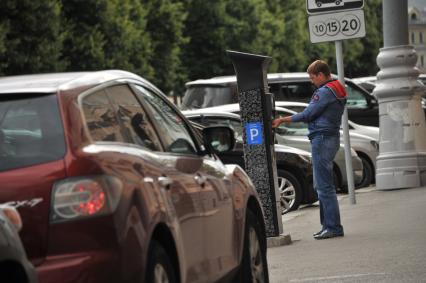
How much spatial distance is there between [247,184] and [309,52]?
7595 cm

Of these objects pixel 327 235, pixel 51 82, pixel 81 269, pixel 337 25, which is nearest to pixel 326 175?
pixel 327 235

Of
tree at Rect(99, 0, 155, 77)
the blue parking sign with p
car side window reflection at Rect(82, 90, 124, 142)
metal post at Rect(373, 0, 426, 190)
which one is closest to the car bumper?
car side window reflection at Rect(82, 90, 124, 142)

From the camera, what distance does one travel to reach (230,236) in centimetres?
714

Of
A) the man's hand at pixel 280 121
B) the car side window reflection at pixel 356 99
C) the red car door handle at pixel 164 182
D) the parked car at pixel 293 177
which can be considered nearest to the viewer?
the red car door handle at pixel 164 182

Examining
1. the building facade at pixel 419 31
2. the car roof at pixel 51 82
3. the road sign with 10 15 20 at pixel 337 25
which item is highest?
the road sign with 10 15 20 at pixel 337 25

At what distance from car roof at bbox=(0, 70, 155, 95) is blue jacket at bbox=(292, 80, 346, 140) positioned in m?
6.13

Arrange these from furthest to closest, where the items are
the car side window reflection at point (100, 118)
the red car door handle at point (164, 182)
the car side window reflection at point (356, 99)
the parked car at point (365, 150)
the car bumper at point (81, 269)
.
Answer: the car side window reflection at point (356, 99), the parked car at point (365, 150), the red car door handle at point (164, 182), the car side window reflection at point (100, 118), the car bumper at point (81, 269)

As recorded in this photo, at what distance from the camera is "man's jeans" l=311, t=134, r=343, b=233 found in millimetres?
12297

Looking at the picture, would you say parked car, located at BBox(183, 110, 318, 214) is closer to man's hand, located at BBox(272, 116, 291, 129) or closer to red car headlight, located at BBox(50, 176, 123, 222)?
man's hand, located at BBox(272, 116, 291, 129)

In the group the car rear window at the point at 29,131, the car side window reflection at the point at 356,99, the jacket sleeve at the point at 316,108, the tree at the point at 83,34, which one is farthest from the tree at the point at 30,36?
the car rear window at the point at 29,131

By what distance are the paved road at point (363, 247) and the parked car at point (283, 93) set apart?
34.2 ft

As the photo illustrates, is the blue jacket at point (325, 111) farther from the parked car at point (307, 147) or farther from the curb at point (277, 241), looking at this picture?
the parked car at point (307, 147)

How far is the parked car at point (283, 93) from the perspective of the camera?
2677 cm

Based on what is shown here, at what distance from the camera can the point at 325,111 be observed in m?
12.2
